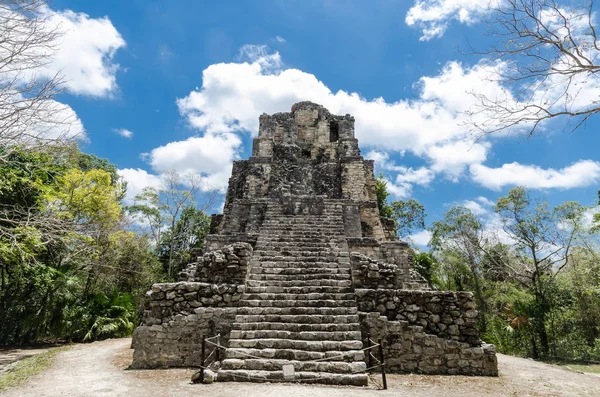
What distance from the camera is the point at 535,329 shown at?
458 inches

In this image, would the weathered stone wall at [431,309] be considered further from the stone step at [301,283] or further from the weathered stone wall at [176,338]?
the weathered stone wall at [176,338]

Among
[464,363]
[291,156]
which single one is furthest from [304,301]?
[291,156]

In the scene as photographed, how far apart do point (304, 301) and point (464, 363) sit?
2940 mm

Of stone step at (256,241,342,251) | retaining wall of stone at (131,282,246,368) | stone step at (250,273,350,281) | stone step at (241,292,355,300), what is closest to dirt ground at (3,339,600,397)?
retaining wall of stone at (131,282,246,368)

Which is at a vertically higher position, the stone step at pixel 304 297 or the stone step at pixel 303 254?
the stone step at pixel 303 254

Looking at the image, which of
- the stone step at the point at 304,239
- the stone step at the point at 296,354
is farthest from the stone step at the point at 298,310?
the stone step at the point at 304,239

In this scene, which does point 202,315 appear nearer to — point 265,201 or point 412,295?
point 412,295

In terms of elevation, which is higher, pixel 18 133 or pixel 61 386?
pixel 18 133

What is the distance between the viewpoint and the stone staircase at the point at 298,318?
191 inches

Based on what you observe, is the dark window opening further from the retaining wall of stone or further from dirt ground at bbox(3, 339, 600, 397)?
dirt ground at bbox(3, 339, 600, 397)

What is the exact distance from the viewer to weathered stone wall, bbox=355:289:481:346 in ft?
18.6

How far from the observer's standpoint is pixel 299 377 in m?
4.70

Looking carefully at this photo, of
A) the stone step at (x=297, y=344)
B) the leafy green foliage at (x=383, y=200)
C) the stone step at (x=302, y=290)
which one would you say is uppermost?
the leafy green foliage at (x=383, y=200)

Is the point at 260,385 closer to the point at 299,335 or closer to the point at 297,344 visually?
the point at 297,344
